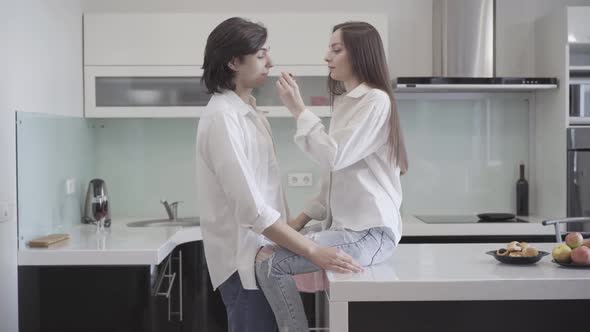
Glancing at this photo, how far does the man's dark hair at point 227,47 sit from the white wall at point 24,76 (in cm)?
97

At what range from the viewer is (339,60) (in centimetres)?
234

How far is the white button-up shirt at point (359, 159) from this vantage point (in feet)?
7.01

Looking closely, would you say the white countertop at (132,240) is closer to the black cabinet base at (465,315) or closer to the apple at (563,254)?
the black cabinet base at (465,315)

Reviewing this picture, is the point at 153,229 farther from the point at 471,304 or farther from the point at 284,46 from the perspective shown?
the point at 471,304

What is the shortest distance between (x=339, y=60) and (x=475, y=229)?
1.86m

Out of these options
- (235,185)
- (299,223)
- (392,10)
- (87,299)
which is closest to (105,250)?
(87,299)

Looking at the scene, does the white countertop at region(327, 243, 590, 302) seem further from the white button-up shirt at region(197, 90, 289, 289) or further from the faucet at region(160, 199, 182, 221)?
the faucet at region(160, 199, 182, 221)

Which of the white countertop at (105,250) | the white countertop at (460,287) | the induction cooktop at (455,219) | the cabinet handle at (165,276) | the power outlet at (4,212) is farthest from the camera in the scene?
the induction cooktop at (455,219)

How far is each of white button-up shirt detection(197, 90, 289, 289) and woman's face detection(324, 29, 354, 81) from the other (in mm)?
298

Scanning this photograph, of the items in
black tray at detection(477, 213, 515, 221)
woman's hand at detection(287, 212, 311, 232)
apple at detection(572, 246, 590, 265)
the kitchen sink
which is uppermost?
woman's hand at detection(287, 212, 311, 232)

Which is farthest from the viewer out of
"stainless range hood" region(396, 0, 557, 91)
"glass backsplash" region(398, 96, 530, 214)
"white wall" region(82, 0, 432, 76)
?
"glass backsplash" region(398, 96, 530, 214)

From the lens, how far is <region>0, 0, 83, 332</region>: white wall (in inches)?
111

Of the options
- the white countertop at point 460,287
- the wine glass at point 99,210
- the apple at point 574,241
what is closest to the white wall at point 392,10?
the wine glass at point 99,210

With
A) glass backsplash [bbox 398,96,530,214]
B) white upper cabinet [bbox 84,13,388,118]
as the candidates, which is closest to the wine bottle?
glass backsplash [bbox 398,96,530,214]
